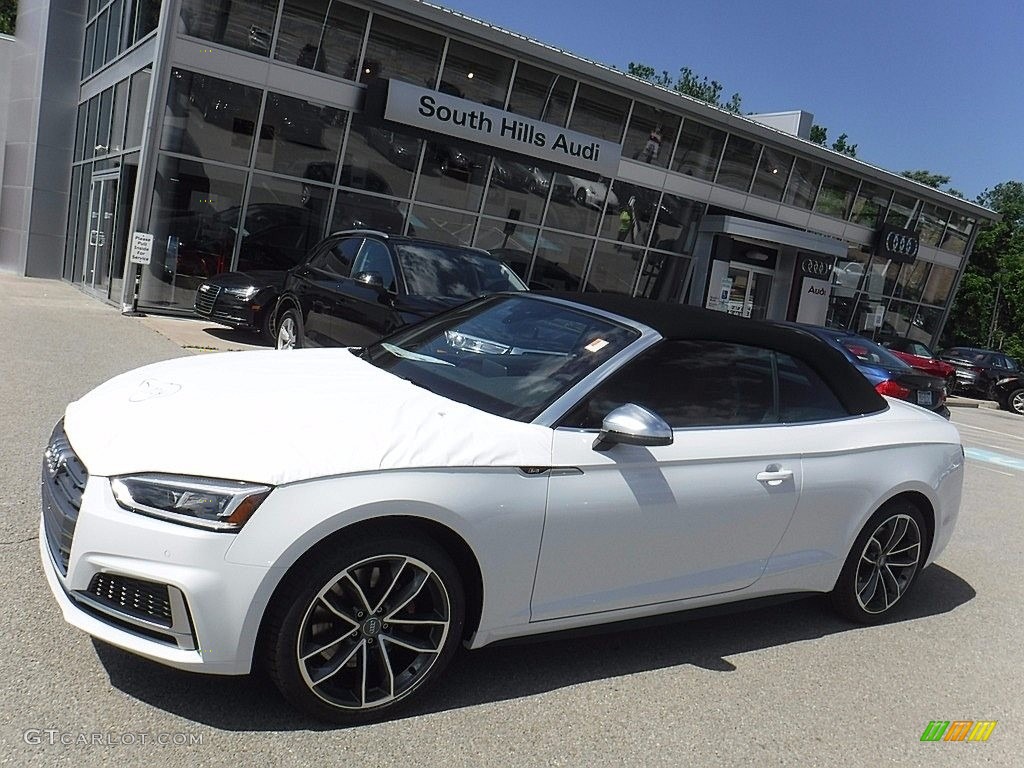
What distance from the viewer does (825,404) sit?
4363mm

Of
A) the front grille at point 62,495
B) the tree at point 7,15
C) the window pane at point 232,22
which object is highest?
the tree at point 7,15

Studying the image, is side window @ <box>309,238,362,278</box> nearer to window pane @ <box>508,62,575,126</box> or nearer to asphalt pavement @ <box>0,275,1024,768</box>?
asphalt pavement @ <box>0,275,1024,768</box>

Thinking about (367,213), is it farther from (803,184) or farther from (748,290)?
(803,184)

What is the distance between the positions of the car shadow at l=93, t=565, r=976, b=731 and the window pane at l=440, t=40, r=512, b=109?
1485cm

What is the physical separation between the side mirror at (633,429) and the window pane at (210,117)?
13628 mm

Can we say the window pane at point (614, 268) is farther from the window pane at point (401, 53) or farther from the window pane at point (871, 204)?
the window pane at point (871, 204)

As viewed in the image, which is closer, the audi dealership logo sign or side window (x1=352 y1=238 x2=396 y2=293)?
side window (x1=352 y1=238 x2=396 y2=293)

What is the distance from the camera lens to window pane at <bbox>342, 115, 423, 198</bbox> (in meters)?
16.6

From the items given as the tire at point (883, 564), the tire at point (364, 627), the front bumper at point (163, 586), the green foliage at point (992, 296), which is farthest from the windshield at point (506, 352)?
the green foliage at point (992, 296)

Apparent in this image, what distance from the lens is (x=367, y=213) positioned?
1712 centimetres

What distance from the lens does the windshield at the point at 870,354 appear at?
38.6 feet

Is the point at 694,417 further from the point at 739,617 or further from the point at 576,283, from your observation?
the point at 576,283

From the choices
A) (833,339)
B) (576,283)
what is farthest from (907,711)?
(576,283)
